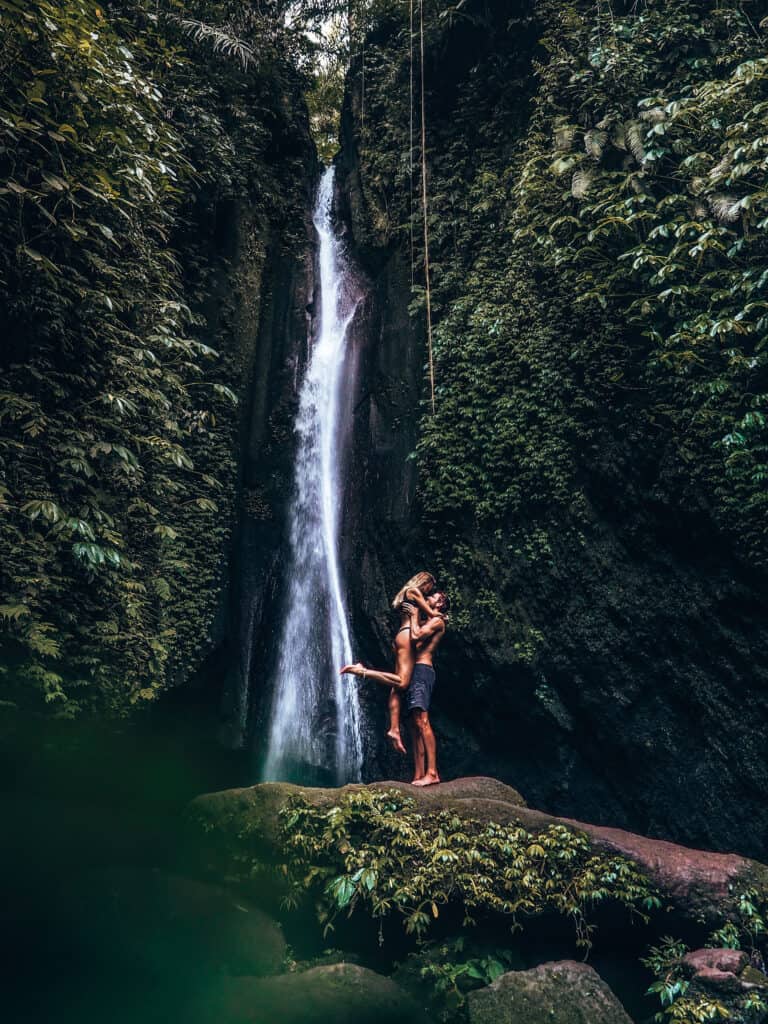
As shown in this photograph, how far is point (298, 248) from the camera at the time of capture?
10.9 meters

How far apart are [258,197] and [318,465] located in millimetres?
4848

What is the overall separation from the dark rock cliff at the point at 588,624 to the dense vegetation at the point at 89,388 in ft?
9.17

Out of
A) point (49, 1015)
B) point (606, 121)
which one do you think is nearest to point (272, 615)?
point (49, 1015)

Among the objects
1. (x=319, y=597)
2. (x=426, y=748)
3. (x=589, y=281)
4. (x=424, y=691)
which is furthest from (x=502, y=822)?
(x=589, y=281)

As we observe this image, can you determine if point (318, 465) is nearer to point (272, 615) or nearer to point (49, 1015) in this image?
point (272, 615)

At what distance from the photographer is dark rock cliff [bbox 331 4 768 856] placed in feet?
18.2

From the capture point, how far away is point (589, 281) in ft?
22.6

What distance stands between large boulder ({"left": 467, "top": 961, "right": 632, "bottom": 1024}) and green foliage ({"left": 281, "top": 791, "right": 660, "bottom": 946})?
384 millimetres

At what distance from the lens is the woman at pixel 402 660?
623 centimetres

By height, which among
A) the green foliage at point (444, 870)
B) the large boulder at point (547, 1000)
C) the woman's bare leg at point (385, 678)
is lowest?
the large boulder at point (547, 1000)

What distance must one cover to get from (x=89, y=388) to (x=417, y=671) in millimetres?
4283

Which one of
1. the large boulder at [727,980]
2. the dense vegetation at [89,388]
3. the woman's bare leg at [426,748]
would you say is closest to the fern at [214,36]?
the dense vegetation at [89,388]

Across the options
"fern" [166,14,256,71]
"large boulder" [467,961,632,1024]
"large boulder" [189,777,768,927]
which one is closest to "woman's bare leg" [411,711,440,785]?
"large boulder" [189,777,768,927]

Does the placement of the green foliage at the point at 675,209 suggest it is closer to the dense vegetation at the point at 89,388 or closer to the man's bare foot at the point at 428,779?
the man's bare foot at the point at 428,779
